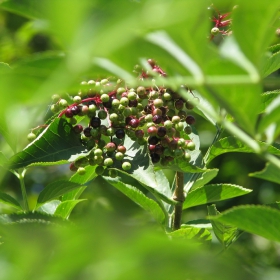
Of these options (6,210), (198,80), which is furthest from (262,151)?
(6,210)

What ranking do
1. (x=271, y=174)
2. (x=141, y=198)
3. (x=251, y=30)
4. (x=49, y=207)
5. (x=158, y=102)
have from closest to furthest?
(x=251, y=30)
(x=271, y=174)
(x=158, y=102)
(x=141, y=198)
(x=49, y=207)

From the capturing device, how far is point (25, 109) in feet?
1.73

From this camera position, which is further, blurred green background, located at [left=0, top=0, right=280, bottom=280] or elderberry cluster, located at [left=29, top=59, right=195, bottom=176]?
elderberry cluster, located at [left=29, top=59, right=195, bottom=176]

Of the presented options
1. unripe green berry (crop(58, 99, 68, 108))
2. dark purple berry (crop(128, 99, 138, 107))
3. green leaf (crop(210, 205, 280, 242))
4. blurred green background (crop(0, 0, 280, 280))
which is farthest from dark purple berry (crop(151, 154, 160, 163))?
blurred green background (crop(0, 0, 280, 280))

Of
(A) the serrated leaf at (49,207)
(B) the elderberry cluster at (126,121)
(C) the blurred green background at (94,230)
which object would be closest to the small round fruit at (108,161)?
(B) the elderberry cluster at (126,121)

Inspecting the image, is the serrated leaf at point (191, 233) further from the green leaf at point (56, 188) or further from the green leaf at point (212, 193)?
the green leaf at point (56, 188)

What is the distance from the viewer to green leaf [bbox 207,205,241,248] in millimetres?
A: 1237

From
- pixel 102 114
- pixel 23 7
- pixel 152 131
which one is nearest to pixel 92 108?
pixel 102 114

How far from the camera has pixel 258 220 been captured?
32.7 inches

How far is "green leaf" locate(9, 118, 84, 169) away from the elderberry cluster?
17 mm

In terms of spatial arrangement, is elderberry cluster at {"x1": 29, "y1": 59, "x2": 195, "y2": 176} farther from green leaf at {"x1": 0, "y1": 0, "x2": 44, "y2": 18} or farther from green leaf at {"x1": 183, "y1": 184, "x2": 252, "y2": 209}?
green leaf at {"x1": 0, "y1": 0, "x2": 44, "y2": 18}

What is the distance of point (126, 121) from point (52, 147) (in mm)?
153

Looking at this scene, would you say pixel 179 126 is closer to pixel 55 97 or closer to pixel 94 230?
pixel 55 97

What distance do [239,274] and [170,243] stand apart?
59 millimetres
